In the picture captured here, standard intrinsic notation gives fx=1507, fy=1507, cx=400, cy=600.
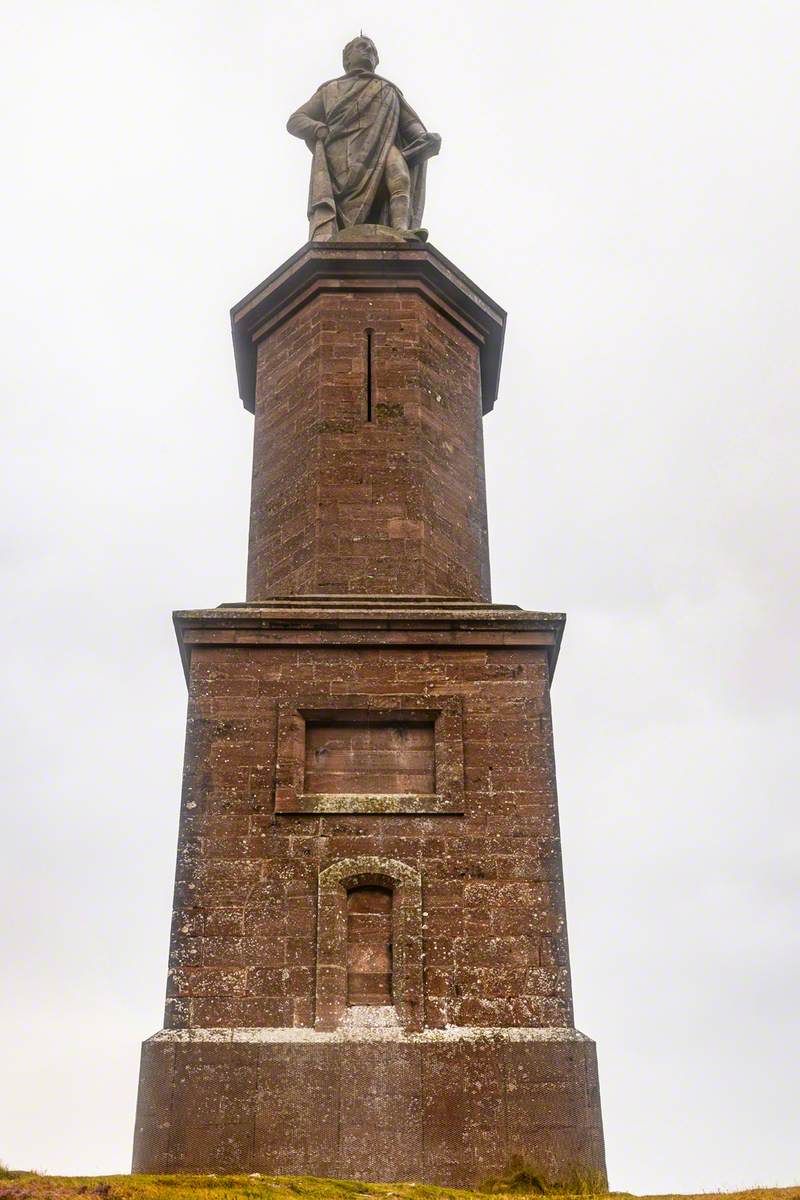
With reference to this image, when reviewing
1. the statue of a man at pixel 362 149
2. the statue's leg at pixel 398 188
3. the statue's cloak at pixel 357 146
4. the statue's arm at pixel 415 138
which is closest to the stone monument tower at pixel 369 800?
the statue's leg at pixel 398 188

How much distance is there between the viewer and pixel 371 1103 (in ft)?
37.7

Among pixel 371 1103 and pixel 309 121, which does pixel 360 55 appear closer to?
pixel 309 121

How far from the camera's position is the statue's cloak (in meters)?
18.1

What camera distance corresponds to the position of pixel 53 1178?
9.99 m

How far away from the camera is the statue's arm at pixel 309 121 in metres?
18.6

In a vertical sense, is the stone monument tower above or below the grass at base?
above

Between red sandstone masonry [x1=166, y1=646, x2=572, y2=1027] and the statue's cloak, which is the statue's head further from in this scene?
red sandstone masonry [x1=166, y1=646, x2=572, y2=1027]

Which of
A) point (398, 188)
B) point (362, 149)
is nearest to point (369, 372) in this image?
point (398, 188)

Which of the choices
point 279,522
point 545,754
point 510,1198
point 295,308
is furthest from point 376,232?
point 510,1198

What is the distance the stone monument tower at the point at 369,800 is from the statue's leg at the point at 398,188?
0.60 m

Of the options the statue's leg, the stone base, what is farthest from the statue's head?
the stone base

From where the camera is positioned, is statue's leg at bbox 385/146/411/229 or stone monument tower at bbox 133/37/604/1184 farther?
statue's leg at bbox 385/146/411/229

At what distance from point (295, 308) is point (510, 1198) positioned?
992cm

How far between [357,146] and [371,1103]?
11.7m
